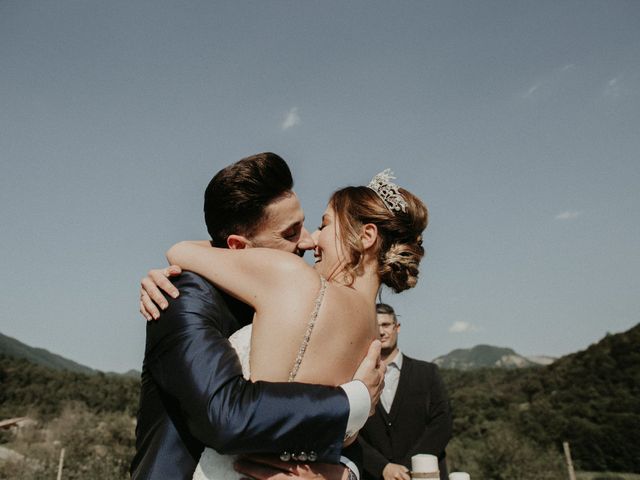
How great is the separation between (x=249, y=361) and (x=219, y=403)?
303 mm

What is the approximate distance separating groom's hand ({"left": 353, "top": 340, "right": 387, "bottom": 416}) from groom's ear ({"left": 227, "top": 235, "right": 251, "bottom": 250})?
2.55ft

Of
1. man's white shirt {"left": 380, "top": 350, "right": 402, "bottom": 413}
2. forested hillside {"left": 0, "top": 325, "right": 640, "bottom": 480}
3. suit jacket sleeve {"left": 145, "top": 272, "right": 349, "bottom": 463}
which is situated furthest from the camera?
forested hillside {"left": 0, "top": 325, "right": 640, "bottom": 480}

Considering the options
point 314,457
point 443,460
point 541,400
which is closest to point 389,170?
point 314,457

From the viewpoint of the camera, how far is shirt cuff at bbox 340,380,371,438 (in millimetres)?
1876

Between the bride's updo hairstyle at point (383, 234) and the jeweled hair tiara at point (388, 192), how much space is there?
24 millimetres

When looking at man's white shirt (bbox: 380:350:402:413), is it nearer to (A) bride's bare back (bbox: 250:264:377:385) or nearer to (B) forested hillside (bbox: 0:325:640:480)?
(A) bride's bare back (bbox: 250:264:377:385)

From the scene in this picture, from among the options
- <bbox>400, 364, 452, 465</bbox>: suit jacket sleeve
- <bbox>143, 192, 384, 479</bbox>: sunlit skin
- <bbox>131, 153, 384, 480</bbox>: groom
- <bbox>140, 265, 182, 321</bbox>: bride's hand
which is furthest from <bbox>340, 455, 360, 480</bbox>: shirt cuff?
<bbox>400, 364, 452, 465</bbox>: suit jacket sleeve

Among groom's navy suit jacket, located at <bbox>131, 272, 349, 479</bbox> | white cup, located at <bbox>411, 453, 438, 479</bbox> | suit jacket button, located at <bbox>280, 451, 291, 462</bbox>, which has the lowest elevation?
white cup, located at <bbox>411, 453, 438, 479</bbox>

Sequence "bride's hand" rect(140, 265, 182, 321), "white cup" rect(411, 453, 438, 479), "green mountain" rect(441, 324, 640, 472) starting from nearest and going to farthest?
"bride's hand" rect(140, 265, 182, 321) < "white cup" rect(411, 453, 438, 479) < "green mountain" rect(441, 324, 640, 472)

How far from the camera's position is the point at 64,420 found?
29516 millimetres

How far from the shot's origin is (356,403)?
1.90m

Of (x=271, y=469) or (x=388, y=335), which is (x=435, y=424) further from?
(x=271, y=469)

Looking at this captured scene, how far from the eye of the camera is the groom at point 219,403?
1.69 metres

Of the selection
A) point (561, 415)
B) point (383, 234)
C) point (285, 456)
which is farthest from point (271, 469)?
point (561, 415)
